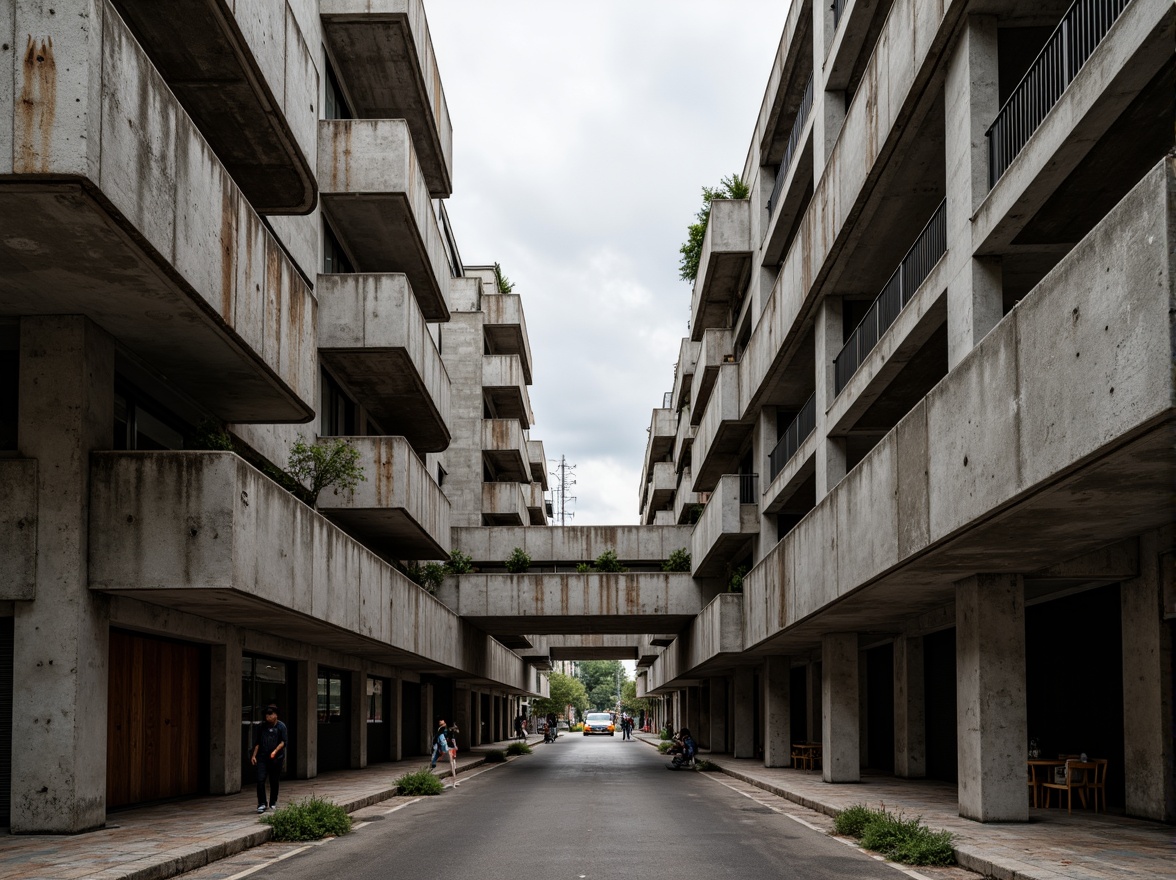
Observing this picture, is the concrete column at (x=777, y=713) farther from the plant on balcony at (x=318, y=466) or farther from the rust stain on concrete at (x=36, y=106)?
the rust stain on concrete at (x=36, y=106)

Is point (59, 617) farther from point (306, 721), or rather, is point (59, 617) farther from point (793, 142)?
point (793, 142)

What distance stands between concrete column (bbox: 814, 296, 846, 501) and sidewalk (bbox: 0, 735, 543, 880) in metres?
11.1

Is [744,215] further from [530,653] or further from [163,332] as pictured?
[530,653]

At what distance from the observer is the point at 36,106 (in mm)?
10523

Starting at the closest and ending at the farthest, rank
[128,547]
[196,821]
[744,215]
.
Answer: [128,547] < [196,821] < [744,215]

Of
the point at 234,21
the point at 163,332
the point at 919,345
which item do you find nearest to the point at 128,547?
the point at 163,332

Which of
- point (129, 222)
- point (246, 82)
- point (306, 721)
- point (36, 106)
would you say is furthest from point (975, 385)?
point (306, 721)

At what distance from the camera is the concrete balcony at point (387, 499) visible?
1059 inches

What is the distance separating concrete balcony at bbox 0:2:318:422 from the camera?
34.6 ft

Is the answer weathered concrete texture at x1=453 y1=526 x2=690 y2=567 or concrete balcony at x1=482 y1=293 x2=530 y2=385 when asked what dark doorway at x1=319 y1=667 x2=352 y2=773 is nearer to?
weathered concrete texture at x1=453 y1=526 x2=690 y2=567

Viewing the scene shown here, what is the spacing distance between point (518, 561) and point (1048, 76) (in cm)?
2862

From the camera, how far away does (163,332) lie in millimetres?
15047

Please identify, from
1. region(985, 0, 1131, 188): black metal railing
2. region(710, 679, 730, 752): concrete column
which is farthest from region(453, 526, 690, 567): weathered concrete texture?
region(985, 0, 1131, 188): black metal railing

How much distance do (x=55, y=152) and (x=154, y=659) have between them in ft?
35.4
